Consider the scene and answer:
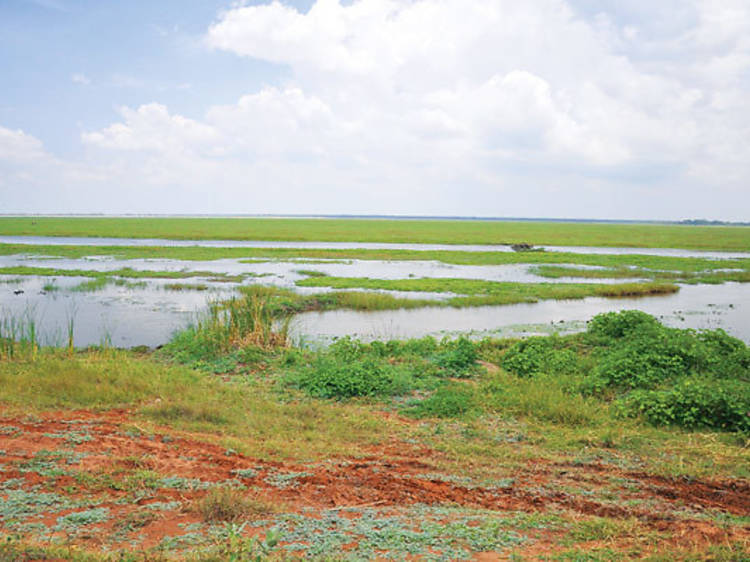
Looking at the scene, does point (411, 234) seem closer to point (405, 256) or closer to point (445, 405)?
point (405, 256)

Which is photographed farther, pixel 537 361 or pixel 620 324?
pixel 620 324

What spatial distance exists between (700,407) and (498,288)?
55.4 feet

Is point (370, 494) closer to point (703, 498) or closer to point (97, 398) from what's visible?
point (703, 498)

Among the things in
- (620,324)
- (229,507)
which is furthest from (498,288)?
(229,507)

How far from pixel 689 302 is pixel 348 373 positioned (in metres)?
19.2

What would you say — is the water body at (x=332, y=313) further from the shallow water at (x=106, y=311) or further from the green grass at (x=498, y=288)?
the green grass at (x=498, y=288)

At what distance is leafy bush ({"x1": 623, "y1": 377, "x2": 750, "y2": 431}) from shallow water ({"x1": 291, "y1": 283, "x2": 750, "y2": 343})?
7.48 metres

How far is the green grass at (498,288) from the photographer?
22.5 meters

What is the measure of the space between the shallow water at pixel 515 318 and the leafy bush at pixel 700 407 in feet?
24.5

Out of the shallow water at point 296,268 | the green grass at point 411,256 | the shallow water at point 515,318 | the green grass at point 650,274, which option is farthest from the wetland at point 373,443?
the green grass at point 411,256

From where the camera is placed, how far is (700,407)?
765cm

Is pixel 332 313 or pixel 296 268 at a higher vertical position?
pixel 296 268

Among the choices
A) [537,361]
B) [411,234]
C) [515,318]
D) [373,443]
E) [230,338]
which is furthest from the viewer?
[411,234]

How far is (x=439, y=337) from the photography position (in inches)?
601
